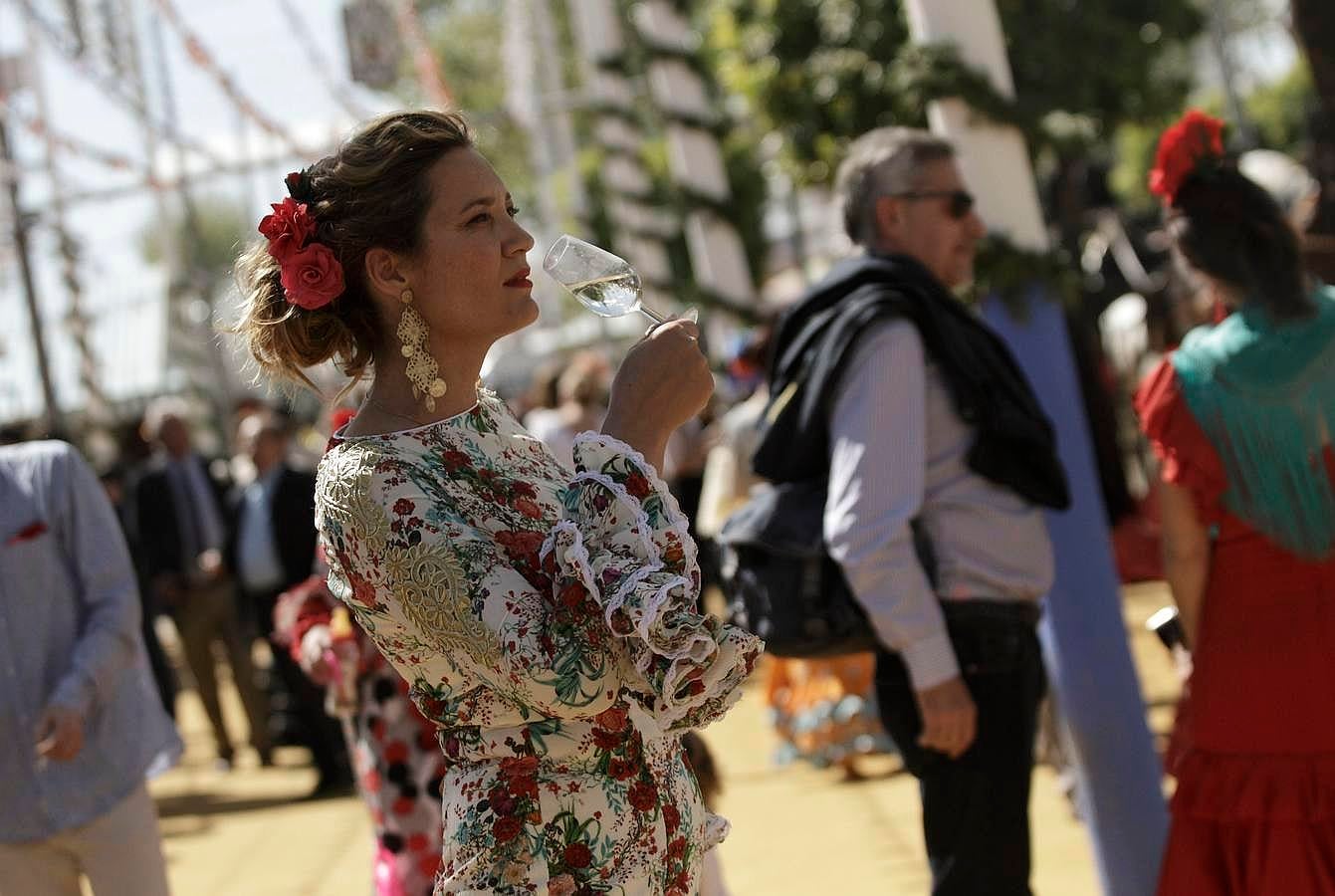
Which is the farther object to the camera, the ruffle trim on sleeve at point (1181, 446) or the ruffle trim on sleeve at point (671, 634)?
the ruffle trim on sleeve at point (1181, 446)

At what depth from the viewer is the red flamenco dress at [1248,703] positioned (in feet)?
11.8

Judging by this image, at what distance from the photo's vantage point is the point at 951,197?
431 centimetres

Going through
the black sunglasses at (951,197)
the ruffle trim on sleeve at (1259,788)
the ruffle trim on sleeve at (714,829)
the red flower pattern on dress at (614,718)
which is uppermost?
the black sunglasses at (951,197)

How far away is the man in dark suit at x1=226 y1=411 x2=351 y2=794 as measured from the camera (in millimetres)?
9742

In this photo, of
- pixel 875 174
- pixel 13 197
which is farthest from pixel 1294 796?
pixel 13 197

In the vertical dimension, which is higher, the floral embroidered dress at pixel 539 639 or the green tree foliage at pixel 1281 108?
the green tree foliage at pixel 1281 108

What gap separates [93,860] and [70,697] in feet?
1.20

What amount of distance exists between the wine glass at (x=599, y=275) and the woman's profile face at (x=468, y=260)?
0.16ft

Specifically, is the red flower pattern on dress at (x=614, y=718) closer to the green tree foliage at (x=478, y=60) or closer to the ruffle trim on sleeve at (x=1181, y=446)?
the ruffle trim on sleeve at (x=1181, y=446)

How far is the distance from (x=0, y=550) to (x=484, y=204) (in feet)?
6.21

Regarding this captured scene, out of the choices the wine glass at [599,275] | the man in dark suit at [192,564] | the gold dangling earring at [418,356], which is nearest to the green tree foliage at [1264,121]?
the man in dark suit at [192,564]

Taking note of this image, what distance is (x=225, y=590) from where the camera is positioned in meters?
11.5

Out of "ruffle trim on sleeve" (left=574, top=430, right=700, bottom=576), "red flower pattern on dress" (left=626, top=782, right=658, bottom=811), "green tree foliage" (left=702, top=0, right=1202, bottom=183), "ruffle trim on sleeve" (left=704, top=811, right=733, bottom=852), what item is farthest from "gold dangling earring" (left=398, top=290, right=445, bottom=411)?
"green tree foliage" (left=702, top=0, right=1202, bottom=183)

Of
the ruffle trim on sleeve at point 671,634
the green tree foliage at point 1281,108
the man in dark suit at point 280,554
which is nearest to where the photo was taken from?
the ruffle trim on sleeve at point 671,634
